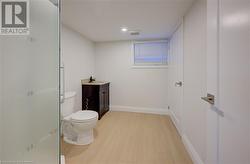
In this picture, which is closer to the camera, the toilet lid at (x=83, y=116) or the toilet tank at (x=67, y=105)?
the toilet lid at (x=83, y=116)

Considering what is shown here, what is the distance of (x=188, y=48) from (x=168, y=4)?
0.67 m

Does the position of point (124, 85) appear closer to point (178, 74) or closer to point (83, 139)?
point (178, 74)

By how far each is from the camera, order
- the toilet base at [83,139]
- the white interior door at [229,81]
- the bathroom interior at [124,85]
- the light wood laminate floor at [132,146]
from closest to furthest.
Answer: the white interior door at [229,81] < the bathroom interior at [124,85] < the light wood laminate floor at [132,146] < the toilet base at [83,139]

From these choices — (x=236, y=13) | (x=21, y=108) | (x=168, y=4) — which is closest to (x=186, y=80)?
(x=168, y=4)

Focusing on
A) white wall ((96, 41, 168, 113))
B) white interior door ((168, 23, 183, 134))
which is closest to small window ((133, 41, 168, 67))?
white wall ((96, 41, 168, 113))

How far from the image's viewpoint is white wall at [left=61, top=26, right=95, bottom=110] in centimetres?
265

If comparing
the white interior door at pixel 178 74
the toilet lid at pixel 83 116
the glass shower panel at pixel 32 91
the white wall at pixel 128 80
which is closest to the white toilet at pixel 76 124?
the toilet lid at pixel 83 116

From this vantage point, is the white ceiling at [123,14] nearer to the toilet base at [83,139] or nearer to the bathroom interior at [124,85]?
the bathroom interior at [124,85]

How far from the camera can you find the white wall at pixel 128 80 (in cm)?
373

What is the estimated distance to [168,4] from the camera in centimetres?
183

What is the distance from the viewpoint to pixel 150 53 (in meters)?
3.79

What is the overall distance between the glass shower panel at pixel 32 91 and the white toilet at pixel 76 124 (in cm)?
70

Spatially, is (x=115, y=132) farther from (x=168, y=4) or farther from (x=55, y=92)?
(x=168, y=4)

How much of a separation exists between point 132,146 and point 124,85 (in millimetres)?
2037
